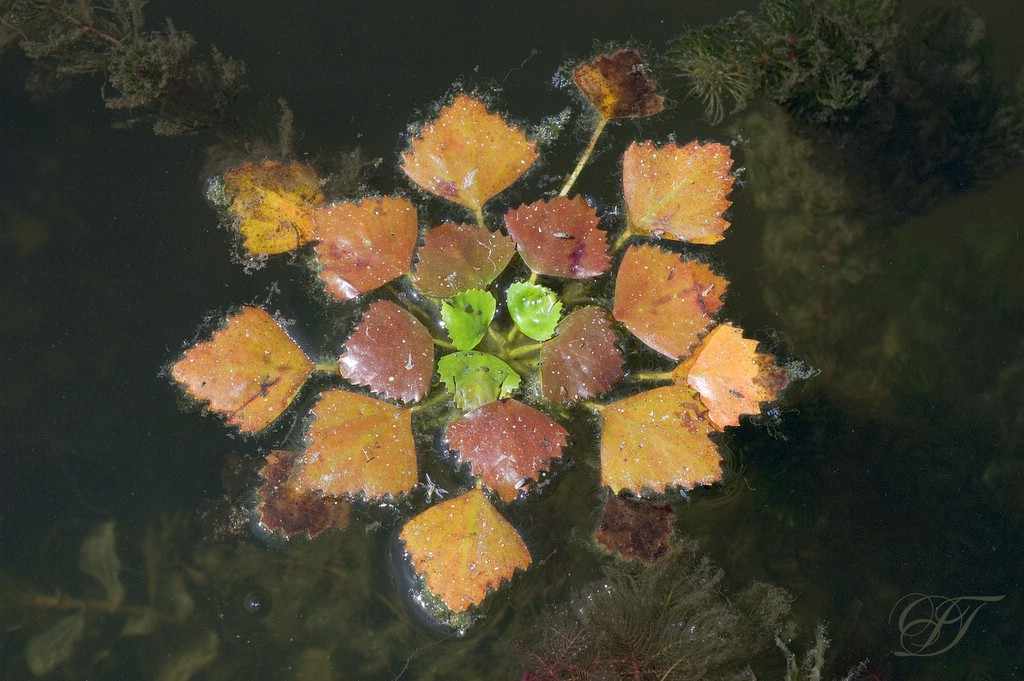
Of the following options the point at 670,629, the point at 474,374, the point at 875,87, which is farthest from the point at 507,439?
the point at 875,87

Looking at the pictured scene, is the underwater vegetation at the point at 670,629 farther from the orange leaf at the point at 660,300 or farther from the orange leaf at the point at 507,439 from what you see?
the orange leaf at the point at 660,300

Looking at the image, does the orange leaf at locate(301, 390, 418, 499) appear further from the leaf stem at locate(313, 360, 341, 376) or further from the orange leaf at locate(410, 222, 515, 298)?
the orange leaf at locate(410, 222, 515, 298)

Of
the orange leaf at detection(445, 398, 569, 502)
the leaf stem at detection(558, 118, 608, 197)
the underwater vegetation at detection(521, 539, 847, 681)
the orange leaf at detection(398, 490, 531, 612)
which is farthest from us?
the leaf stem at detection(558, 118, 608, 197)

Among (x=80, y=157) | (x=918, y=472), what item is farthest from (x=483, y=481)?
(x=80, y=157)

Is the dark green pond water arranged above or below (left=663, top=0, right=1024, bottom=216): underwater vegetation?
below

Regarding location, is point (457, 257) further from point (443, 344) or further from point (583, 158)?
point (583, 158)

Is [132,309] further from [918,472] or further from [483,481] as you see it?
[918,472]

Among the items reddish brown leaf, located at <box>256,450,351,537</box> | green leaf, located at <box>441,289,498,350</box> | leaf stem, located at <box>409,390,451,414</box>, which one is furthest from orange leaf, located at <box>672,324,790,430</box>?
reddish brown leaf, located at <box>256,450,351,537</box>
